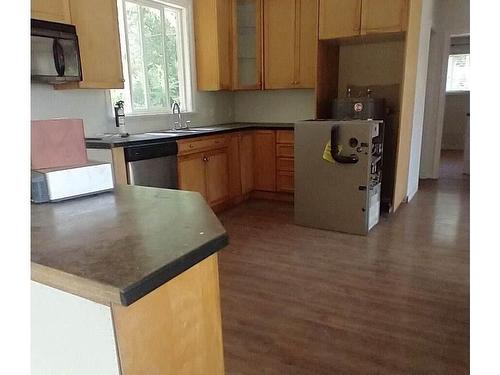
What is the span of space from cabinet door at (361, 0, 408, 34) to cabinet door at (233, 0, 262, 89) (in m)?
1.35

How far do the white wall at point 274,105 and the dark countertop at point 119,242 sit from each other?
12.1 feet

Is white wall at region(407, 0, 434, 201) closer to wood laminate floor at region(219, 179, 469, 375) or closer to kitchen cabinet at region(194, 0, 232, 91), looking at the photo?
wood laminate floor at region(219, 179, 469, 375)

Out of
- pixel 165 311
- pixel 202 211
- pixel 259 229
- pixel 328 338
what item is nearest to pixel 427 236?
pixel 259 229

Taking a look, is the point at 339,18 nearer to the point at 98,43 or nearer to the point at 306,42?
the point at 306,42

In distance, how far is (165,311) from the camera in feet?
2.66

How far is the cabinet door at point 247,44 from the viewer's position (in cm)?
437

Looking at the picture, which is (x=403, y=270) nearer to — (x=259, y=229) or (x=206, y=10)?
(x=259, y=229)

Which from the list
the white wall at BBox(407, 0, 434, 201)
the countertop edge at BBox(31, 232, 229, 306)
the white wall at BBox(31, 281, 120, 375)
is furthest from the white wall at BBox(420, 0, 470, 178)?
the white wall at BBox(31, 281, 120, 375)

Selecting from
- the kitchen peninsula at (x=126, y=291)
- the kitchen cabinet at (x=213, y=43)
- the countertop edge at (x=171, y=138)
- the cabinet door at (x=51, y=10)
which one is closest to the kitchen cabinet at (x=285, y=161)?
the countertop edge at (x=171, y=138)

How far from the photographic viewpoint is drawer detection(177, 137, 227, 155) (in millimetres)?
3353

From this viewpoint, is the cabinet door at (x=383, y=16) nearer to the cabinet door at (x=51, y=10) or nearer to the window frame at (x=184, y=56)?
the window frame at (x=184, y=56)

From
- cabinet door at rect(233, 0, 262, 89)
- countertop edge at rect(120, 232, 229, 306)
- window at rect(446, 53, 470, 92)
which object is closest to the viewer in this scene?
countertop edge at rect(120, 232, 229, 306)

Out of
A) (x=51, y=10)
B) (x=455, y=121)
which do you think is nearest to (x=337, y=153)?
(x=51, y=10)
